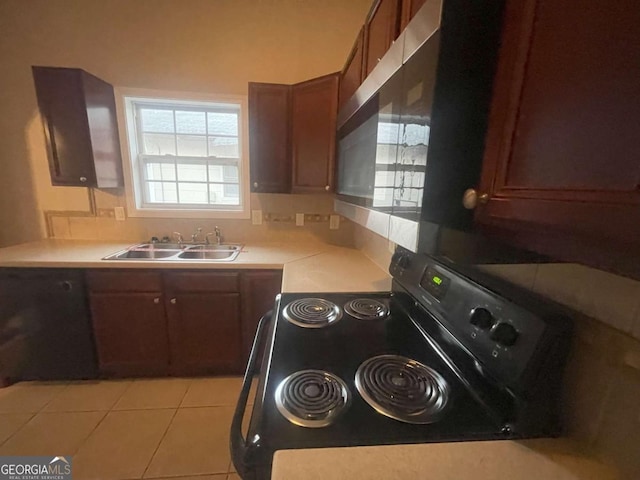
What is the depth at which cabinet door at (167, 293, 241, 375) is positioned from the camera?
1862 mm

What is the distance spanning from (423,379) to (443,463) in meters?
0.23

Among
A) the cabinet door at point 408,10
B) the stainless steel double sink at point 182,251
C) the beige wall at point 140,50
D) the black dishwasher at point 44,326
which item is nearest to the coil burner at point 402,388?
the cabinet door at point 408,10

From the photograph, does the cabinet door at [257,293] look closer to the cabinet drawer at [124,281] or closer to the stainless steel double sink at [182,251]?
the stainless steel double sink at [182,251]

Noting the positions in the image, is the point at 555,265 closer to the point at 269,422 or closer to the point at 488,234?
the point at 488,234

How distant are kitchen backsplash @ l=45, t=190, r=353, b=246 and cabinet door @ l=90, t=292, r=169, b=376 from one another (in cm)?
A: 70

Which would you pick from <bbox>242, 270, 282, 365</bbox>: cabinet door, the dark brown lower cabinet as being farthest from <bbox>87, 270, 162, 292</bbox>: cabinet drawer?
<bbox>242, 270, 282, 365</bbox>: cabinet door

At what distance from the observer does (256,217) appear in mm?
2412

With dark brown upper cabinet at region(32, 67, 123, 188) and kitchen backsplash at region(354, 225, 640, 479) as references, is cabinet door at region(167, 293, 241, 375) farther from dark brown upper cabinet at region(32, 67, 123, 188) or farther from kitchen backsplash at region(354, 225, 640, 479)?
kitchen backsplash at region(354, 225, 640, 479)

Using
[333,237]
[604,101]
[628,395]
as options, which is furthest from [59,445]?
[604,101]

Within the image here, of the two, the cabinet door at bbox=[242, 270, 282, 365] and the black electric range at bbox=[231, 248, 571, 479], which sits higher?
the black electric range at bbox=[231, 248, 571, 479]

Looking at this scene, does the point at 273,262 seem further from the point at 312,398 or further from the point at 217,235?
the point at 312,398

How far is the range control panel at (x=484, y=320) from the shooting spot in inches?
22.5

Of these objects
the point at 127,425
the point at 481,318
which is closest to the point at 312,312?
the point at 481,318

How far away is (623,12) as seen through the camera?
0.32 m
